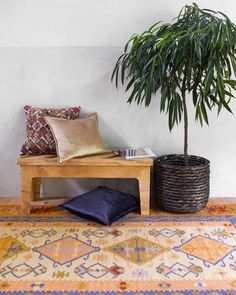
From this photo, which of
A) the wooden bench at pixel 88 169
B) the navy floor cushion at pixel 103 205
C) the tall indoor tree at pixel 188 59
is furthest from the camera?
the wooden bench at pixel 88 169

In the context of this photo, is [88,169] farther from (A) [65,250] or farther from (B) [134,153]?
(A) [65,250]

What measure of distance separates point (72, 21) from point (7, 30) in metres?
0.58

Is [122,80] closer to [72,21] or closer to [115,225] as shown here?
[72,21]

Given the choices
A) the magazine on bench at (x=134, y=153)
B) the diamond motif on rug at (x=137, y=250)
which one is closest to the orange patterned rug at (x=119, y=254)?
the diamond motif on rug at (x=137, y=250)

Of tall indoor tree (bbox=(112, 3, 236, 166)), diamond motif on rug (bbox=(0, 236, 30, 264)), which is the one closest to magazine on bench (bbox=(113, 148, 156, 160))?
tall indoor tree (bbox=(112, 3, 236, 166))

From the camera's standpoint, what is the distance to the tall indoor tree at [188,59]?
8.13 feet

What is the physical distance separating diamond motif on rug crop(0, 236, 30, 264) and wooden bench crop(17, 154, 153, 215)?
1.70 ft

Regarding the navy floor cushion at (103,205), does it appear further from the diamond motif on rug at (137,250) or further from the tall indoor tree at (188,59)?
the tall indoor tree at (188,59)

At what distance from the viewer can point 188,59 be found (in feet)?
8.49

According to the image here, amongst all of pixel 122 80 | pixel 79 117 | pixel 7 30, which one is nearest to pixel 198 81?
pixel 122 80

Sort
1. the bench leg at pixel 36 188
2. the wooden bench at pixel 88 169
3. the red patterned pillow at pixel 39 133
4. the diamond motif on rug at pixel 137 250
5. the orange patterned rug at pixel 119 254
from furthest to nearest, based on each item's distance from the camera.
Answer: the bench leg at pixel 36 188 → the red patterned pillow at pixel 39 133 → the wooden bench at pixel 88 169 → the diamond motif on rug at pixel 137 250 → the orange patterned rug at pixel 119 254

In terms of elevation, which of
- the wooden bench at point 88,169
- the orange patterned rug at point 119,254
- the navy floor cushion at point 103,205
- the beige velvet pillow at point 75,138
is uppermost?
the beige velvet pillow at point 75,138

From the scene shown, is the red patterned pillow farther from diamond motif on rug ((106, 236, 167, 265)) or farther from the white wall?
diamond motif on rug ((106, 236, 167, 265))

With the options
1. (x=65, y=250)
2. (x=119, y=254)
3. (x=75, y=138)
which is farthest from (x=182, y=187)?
(x=65, y=250)
